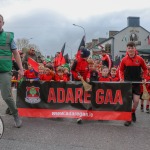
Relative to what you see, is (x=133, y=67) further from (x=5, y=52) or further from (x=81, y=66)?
(x=5, y=52)

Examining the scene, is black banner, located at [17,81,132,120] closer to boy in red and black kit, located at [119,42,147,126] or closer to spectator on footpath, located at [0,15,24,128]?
boy in red and black kit, located at [119,42,147,126]

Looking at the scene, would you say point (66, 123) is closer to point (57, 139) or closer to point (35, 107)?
point (35, 107)

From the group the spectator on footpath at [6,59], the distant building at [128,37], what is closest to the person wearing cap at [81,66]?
the spectator on footpath at [6,59]

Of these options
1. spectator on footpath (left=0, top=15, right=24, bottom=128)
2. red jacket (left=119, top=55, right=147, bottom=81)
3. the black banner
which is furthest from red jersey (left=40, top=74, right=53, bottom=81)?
spectator on footpath (left=0, top=15, right=24, bottom=128)

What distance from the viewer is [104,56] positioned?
13.2 metres

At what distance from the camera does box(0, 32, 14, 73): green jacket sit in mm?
6305

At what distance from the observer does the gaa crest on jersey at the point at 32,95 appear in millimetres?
7867

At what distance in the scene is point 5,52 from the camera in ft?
20.8

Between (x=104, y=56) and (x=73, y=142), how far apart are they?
7733mm

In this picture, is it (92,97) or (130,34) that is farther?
(130,34)

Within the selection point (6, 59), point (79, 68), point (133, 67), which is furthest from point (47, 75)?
point (6, 59)

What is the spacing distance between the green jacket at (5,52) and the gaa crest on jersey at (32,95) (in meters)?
1.58

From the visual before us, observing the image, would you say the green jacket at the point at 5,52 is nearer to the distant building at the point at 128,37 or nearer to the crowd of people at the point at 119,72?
the crowd of people at the point at 119,72

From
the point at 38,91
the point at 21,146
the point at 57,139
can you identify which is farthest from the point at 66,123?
the point at 21,146
